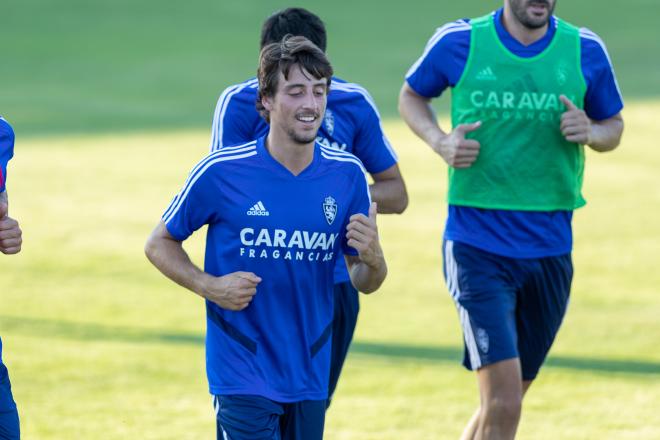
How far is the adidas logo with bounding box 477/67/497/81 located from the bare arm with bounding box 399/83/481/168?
0.78 feet

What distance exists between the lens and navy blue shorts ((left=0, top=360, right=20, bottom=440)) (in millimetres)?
5645

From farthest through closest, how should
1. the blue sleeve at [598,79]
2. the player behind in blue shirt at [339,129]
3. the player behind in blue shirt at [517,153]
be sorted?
the blue sleeve at [598,79], the player behind in blue shirt at [517,153], the player behind in blue shirt at [339,129]

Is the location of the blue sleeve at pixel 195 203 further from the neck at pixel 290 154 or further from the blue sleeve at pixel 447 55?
the blue sleeve at pixel 447 55

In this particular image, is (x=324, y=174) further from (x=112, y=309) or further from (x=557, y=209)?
(x=112, y=309)

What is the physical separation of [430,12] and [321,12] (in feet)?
7.37

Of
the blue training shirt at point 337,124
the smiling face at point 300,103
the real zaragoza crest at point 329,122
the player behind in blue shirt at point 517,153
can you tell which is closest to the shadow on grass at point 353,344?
the player behind in blue shirt at point 517,153

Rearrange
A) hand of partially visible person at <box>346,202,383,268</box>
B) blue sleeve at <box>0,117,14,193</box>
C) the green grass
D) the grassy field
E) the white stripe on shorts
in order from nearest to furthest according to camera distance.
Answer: hand of partially visible person at <box>346,202,383,268</box>, blue sleeve at <box>0,117,14,193</box>, the white stripe on shorts, the grassy field, the green grass

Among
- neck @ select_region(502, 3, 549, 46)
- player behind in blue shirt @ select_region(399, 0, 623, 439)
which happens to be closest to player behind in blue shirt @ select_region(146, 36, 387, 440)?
player behind in blue shirt @ select_region(399, 0, 623, 439)

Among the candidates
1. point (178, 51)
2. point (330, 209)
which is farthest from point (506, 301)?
point (178, 51)

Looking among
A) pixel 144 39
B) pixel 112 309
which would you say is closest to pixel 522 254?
pixel 112 309

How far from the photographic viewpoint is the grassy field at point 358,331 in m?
8.54

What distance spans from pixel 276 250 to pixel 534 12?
2086 millimetres

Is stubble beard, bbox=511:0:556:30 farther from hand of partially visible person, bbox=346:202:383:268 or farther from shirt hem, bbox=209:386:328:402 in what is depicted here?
shirt hem, bbox=209:386:328:402

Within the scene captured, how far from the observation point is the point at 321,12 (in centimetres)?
2994
